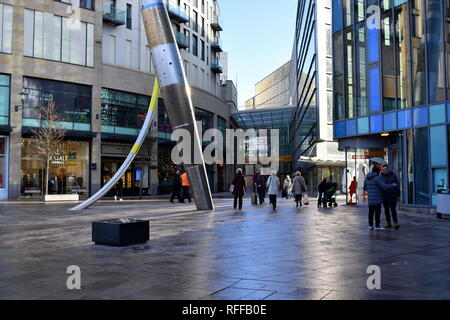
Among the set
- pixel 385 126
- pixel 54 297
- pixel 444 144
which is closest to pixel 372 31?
pixel 385 126

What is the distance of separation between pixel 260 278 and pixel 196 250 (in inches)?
107

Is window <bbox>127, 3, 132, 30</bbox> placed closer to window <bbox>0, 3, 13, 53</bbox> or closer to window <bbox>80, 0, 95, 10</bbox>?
window <bbox>80, 0, 95, 10</bbox>

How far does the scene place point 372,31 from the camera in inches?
937

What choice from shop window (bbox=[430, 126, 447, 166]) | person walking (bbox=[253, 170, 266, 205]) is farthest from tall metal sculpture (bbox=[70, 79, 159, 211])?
shop window (bbox=[430, 126, 447, 166])

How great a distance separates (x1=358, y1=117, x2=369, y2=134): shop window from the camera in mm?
24167

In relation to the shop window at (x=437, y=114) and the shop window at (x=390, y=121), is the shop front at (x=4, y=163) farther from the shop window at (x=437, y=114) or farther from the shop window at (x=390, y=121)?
the shop window at (x=437, y=114)

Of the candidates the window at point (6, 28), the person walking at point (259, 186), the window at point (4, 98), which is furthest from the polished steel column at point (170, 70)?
the window at point (6, 28)

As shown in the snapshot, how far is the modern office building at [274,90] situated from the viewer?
9131 cm

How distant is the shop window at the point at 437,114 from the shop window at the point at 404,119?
4.01 feet

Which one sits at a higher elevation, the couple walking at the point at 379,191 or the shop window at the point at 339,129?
the shop window at the point at 339,129

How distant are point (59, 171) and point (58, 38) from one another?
399 inches

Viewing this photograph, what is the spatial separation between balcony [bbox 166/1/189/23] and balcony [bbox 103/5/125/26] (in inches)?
221
